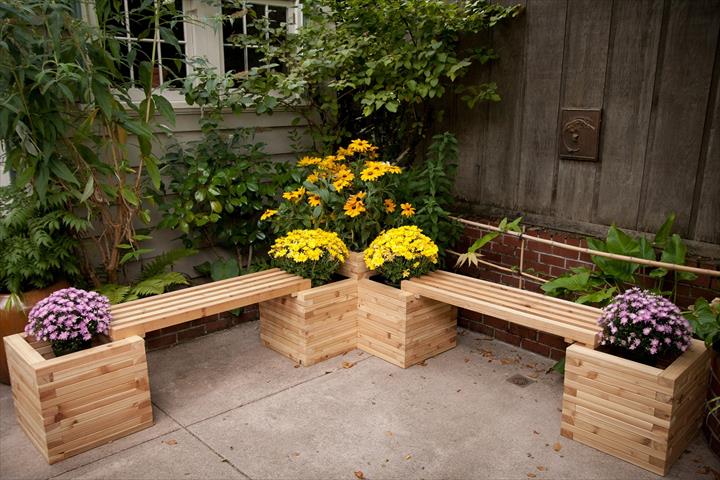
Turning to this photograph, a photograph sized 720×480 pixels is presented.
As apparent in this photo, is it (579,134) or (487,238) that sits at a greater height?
(579,134)

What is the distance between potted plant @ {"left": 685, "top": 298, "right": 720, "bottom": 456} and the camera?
287 cm

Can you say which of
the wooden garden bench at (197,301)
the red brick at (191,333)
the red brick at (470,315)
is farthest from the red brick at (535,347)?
the red brick at (191,333)

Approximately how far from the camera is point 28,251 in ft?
11.0

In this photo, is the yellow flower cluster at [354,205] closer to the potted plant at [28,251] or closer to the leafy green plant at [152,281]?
the leafy green plant at [152,281]

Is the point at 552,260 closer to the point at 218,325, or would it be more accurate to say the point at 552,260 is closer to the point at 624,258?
the point at 624,258

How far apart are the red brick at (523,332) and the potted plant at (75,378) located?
238cm

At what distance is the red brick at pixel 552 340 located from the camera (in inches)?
151

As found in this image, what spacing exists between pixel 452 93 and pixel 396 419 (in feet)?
7.91

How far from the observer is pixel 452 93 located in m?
4.39

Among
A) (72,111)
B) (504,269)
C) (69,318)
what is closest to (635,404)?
(504,269)

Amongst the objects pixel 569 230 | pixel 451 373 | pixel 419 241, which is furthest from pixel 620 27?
pixel 451 373

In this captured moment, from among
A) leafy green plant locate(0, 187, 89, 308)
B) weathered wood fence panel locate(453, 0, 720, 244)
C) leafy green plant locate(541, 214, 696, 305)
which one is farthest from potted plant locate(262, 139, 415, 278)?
leafy green plant locate(0, 187, 89, 308)

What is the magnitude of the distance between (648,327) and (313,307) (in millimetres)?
1904

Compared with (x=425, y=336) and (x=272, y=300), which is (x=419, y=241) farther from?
(x=272, y=300)
